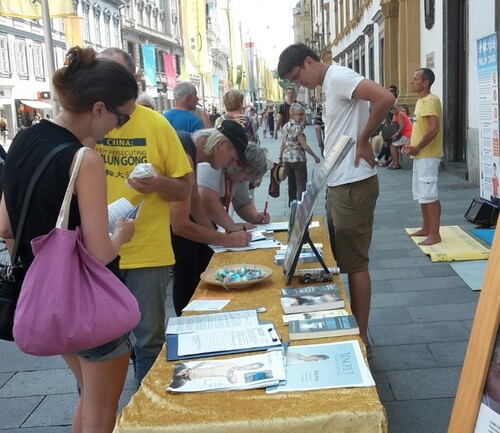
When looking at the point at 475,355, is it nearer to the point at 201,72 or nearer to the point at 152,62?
the point at 201,72

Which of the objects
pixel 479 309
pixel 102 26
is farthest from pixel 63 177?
pixel 102 26

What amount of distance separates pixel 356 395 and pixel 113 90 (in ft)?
3.85

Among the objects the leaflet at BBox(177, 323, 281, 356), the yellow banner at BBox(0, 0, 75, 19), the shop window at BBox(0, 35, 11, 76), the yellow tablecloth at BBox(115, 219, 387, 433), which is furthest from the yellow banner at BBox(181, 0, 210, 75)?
the yellow tablecloth at BBox(115, 219, 387, 433)

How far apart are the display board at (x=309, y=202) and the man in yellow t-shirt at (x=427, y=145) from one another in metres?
3.37

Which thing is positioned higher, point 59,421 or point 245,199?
point 245,199

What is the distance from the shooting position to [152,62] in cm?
3953

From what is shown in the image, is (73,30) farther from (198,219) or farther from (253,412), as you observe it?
(253,412)

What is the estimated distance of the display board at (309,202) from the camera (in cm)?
259

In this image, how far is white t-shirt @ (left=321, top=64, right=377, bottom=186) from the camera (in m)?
3.28

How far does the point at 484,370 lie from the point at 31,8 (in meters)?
12.1

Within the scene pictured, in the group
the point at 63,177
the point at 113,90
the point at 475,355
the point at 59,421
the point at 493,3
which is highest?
the point at 493,3

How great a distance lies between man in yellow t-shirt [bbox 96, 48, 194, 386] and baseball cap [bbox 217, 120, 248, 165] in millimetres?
662

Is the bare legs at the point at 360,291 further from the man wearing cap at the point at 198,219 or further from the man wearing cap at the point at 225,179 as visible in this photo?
the man wearing cap at the point at 225,179

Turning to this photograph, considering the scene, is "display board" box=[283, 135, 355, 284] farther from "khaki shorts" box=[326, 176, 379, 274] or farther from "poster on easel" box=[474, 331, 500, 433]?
"poster on easel" box=[474, 331, 500, 433]
